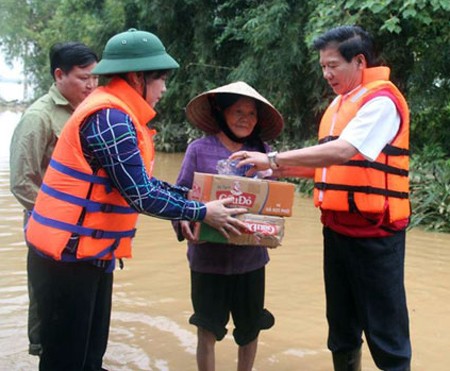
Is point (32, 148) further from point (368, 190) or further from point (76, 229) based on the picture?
point (368, 190)

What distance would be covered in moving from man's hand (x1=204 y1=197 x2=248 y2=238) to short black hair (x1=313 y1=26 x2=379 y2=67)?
864 mm

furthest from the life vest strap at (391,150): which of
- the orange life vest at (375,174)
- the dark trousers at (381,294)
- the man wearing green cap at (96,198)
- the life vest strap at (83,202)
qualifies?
the life vest strap at (83,202)

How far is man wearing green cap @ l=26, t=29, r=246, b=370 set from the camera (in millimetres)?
2316

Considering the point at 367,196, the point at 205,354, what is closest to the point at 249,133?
the point at 367,196

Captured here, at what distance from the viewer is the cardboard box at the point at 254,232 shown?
2.74 meters

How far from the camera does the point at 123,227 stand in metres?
2.51

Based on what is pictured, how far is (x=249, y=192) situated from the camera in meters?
2.75

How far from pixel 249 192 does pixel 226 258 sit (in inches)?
16.9

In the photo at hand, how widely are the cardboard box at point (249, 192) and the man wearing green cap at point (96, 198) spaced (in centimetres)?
12

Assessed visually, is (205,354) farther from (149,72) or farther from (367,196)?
(149,72)

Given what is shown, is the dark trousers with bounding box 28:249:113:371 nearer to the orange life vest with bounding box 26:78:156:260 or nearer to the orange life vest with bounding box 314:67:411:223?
the orange life vest with bounding box 26:78:156:260

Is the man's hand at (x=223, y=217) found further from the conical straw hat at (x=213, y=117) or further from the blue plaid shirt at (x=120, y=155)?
the conical straw hat at (x=213, y=117)

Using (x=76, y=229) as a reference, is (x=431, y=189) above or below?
below

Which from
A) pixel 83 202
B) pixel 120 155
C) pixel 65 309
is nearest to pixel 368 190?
pixel 120 155
